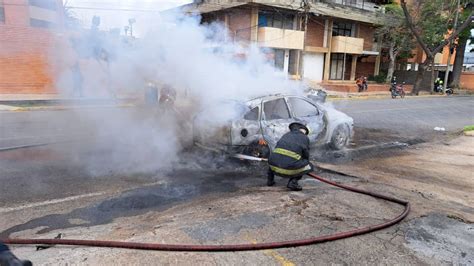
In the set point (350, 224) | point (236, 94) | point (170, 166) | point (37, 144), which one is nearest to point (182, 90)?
point (236, 94)

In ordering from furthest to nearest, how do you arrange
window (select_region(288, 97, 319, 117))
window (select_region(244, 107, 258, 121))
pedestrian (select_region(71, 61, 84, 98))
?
pedestrian (select_region(71, 61, 84, 98))
window (select_region(288, 97, 319, 117))
window (select_region(244, 107, 258, 121))

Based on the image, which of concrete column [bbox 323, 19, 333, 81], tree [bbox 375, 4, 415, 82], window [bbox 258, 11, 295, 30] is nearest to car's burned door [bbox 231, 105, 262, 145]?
window [bbox 258, 11, 295, 30]

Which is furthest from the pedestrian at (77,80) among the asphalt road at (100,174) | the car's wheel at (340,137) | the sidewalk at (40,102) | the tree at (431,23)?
the tree at (431,23)

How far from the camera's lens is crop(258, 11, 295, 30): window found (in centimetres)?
2628

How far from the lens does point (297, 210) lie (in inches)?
188

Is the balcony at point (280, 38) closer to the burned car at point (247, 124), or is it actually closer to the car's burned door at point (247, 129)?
the burned car at point (247, 124)

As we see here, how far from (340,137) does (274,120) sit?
2436 mm

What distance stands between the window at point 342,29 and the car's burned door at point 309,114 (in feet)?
88.2

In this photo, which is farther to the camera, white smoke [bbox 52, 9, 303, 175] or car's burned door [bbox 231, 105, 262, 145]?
white smoke [bbox 52, 9, 303, 175]

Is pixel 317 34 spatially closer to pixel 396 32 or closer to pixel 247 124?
pixel 396 32

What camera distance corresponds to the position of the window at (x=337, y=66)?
3347cm

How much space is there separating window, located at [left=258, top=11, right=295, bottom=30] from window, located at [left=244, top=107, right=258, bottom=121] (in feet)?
67.0

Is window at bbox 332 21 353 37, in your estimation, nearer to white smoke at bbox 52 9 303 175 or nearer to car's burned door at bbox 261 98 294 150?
white smoke at bbox 52 9 303 175

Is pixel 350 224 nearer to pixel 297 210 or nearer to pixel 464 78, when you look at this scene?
pixel 297 210
